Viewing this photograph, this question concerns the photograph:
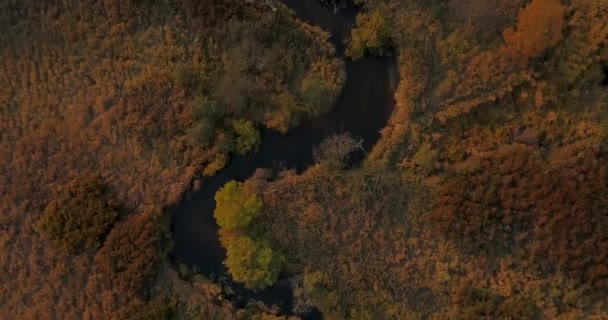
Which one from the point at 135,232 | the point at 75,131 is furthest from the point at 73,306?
the point at 75,131

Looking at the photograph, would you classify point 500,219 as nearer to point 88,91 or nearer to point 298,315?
point 298,315

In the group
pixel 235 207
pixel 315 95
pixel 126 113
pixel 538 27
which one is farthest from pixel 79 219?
pixel 538 27

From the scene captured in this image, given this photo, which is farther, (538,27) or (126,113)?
(126,113)

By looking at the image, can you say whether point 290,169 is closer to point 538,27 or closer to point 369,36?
point 369,36

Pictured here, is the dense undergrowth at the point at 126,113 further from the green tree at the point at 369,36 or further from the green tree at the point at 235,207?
the green tree at the point at 235,207

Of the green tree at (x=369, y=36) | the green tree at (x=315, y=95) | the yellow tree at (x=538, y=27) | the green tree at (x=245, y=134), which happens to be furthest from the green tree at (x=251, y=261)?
the yellow tree at (x=538, y=27)

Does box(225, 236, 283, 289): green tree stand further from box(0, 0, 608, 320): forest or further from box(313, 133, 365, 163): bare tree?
box(313, 133, 365, 163): bare tree
